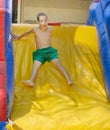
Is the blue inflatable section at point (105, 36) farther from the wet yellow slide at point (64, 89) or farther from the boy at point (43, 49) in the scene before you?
the boy at point (43, 49)

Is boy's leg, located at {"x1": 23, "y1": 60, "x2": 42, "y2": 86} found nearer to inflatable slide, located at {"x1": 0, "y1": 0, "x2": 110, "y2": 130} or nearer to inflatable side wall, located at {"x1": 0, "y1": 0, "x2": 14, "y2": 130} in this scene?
inflatable slide, located at {"x1": 0, "y1": 0, "x2": 110, "y2": 130}

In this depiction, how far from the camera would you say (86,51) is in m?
2.50

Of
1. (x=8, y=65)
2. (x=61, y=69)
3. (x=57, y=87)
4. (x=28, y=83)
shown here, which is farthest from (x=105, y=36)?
(x=8, y=65)

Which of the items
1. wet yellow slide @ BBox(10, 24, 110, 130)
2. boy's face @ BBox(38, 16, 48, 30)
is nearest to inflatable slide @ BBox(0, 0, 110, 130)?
wet yellow slide @ BBox(10, 24, 110, 130)

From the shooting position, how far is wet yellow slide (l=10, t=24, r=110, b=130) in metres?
1.64

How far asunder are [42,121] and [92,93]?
647 mm

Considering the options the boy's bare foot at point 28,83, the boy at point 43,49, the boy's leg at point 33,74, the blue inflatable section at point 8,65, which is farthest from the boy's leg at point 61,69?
the blue inflatable section at point 8,65

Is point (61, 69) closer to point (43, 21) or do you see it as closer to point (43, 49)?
point (43, 49)

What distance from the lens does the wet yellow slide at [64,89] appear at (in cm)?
164

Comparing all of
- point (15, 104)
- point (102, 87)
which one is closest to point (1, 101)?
point (15, 104)

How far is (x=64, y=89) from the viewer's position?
2.20 m

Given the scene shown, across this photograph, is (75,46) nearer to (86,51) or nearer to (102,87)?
(86,51)

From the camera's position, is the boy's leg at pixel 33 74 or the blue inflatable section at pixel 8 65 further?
the boy's leg at pixel 33 74

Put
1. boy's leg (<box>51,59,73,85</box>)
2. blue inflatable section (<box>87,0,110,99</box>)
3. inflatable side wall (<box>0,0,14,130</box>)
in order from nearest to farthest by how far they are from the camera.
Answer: inflatable side wall (<box>0,0,14,130</box>)
blue inflatable section (<box>87,0,110,99</box>)
boy's leg (<box>51,59,73,85</box>)
